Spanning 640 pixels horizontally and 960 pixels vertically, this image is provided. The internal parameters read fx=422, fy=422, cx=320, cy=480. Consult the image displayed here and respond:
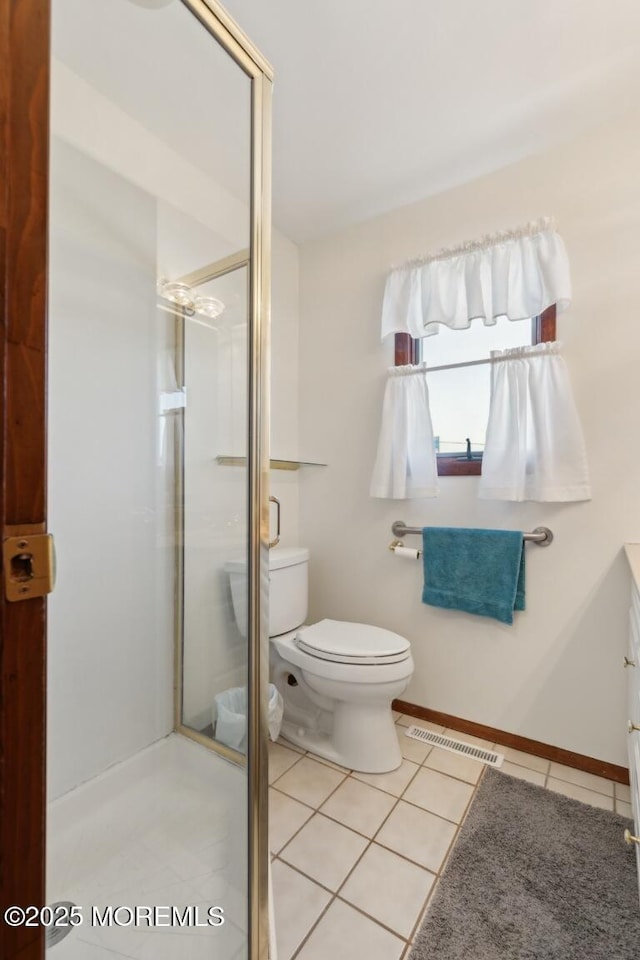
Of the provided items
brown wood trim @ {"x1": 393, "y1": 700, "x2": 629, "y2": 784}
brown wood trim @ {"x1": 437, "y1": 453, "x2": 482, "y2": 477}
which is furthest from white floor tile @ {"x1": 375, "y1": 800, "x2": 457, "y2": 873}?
brown wood trim @ {"x1": 437, "y1": 453, "x2": 482, "y2": 477}

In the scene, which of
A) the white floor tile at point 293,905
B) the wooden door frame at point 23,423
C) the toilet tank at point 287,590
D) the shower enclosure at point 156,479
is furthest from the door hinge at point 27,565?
the toilet tank at point 287,590

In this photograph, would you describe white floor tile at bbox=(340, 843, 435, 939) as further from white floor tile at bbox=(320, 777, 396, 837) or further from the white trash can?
the white trash can

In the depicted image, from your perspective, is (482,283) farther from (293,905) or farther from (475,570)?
Answer: (293,905)

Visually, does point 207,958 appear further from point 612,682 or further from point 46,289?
point 612,682

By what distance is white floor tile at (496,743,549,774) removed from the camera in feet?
5.25

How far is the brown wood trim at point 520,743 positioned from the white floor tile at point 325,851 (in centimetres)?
72

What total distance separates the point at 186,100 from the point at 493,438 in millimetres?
1533

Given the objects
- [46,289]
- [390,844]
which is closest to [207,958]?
[390,844]

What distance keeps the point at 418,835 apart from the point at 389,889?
0.21 metres

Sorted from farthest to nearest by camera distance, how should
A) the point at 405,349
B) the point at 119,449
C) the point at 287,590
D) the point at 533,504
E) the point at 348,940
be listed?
the point at 405,349 < the point at 287,590 < the point at 533,504 < the point at 119,449 < the point at 348,940

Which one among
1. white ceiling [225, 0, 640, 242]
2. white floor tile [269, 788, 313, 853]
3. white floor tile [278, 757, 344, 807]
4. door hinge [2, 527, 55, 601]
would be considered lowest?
white floor tile [278, 757, 344, 807]

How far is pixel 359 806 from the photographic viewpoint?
141 cm

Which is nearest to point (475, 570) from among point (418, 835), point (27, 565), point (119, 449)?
point (418, 835)

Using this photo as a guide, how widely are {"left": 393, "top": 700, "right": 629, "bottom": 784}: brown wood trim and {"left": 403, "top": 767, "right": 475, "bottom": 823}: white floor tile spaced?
309 mm
